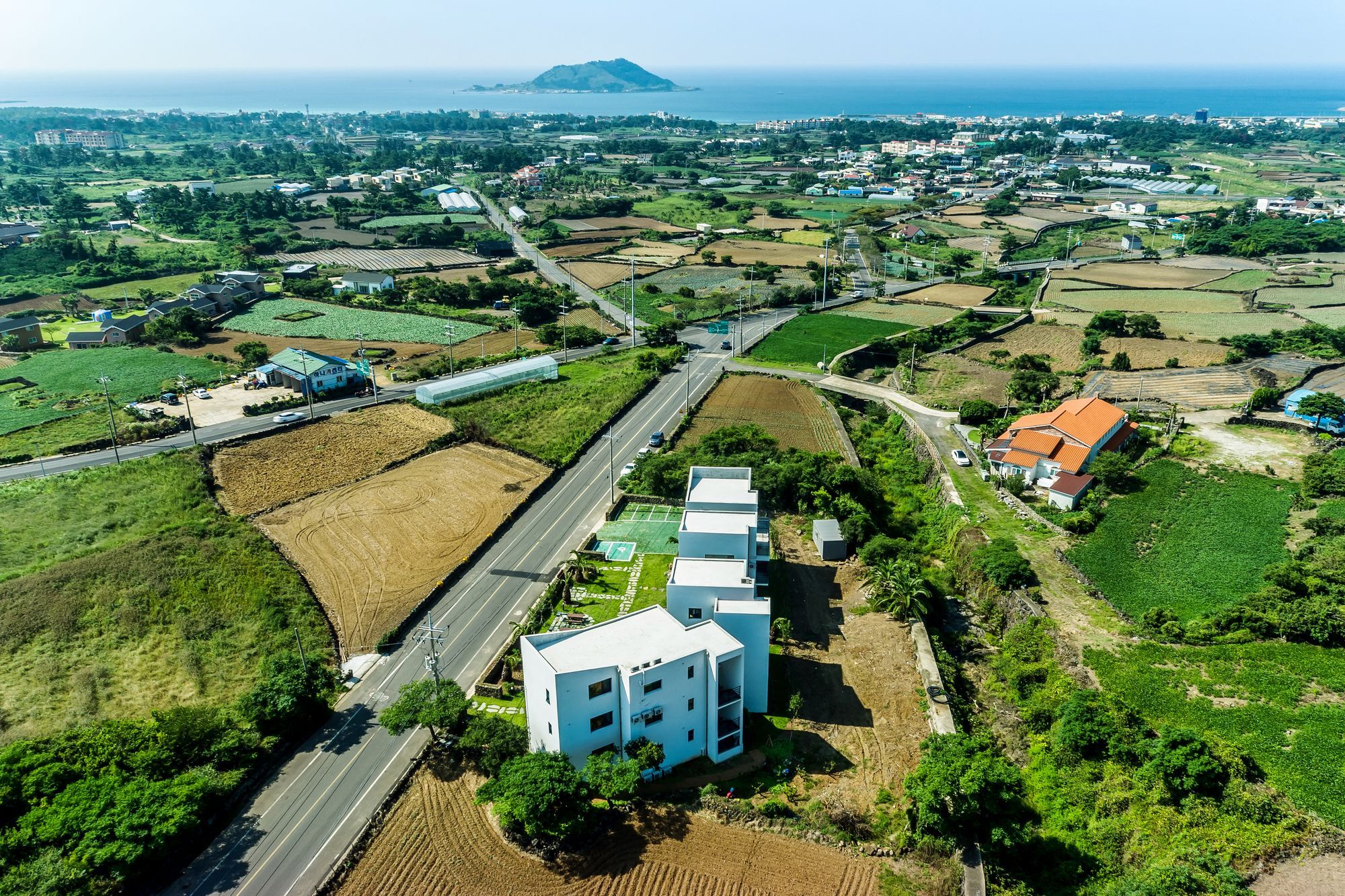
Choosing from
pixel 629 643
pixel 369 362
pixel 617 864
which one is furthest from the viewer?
pixel 369 362

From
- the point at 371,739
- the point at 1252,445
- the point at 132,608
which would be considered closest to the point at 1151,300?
the point at 1252,445

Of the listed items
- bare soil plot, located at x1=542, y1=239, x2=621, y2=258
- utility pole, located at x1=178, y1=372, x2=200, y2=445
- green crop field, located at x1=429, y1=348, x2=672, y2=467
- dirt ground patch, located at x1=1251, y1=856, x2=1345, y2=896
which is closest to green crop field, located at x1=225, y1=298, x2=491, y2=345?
utility pole, located at x1=178, y1=372, x2=200, y2=445

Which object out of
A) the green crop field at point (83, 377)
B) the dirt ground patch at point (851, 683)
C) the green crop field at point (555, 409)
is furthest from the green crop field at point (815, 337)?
the green crop field at point (83, 377)

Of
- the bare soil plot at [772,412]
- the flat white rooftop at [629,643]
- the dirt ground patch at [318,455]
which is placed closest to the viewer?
the flat white rooftop at [629,643]

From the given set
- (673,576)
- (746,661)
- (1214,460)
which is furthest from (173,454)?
(1214,460)

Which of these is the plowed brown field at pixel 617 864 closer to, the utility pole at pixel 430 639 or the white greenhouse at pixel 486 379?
the utility pole at pixel 430 639

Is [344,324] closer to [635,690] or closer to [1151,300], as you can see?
[635,690]

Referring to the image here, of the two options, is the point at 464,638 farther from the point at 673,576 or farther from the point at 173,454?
the point at 173,454
